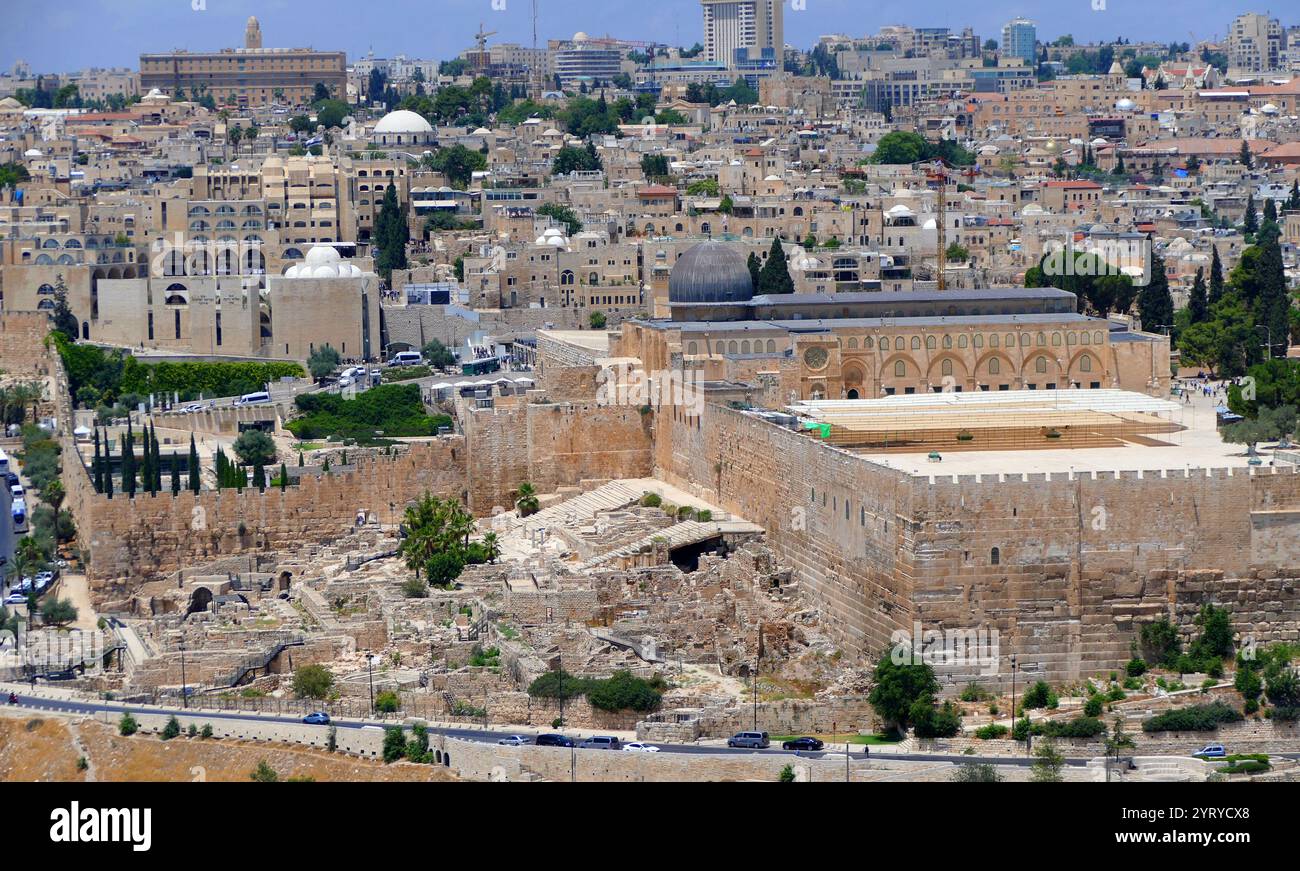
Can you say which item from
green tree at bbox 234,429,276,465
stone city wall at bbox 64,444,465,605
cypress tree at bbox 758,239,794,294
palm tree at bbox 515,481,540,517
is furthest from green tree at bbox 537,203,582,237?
palm tree at bbox 515,481,540,517

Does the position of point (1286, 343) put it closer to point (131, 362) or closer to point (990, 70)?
point (131, 362)

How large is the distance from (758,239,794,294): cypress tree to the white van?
9.33 m

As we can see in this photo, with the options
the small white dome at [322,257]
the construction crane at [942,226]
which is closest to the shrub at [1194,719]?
the construction crane at [942,226]

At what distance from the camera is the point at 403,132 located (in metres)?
117

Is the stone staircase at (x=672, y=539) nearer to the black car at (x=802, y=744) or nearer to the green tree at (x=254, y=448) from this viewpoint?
the black car at (x=802, y=744)

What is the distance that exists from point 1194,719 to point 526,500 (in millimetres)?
16647

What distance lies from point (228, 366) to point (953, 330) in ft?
78.4

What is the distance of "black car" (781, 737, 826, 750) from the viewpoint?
116 ft

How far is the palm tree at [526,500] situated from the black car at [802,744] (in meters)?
15.2

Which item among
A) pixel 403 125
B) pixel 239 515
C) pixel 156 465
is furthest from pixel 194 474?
pixel 403 125

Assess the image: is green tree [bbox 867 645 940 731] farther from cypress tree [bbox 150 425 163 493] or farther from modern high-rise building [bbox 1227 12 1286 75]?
modern high-rise building [bbox 1227 12 1286 75]

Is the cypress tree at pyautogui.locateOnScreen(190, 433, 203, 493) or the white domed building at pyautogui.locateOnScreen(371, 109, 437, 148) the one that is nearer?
the cypress tree at pyautogui.locateOnScreen(190, 433, 203, 493)

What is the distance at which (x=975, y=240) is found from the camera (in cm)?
8775

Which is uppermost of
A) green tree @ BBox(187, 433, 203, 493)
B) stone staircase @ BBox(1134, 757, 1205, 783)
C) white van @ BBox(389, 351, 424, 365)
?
green tree @ BBox(187, 433, 203, 493)
